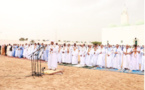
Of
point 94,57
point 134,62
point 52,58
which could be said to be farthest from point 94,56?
point 52,58

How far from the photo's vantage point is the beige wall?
28091 millimetres

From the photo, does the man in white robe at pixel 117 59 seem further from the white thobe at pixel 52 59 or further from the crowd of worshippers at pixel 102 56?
the white thobe at pixel 52 59

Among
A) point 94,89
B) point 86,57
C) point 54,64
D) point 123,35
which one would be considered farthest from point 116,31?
point 94,89

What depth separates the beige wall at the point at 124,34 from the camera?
28.1m

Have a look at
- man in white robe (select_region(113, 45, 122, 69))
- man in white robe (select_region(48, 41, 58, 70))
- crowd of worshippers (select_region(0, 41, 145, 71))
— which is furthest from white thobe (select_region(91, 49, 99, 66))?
man in white robe (select_region(48, 41, 58, 70))

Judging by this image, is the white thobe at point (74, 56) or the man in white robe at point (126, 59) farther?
the white thobe at point (74, 56)

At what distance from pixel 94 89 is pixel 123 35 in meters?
28.2

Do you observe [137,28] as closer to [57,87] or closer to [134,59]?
[134,59]

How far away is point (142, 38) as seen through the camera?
2778 centimetres

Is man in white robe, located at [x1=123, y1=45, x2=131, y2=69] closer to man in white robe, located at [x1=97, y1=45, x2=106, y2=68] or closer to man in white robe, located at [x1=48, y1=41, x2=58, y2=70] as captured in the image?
man in white robe, located at [x1=97, y1=45, x2=106, y2=68]

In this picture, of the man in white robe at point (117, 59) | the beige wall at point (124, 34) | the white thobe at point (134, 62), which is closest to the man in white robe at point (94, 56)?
the man in white robe at point (117, 59)

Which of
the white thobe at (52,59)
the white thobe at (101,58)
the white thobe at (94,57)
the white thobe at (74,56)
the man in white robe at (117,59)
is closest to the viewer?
the white thobe at (52,59)

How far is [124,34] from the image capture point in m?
30.2

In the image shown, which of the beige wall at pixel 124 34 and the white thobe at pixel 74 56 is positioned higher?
→ the beige wall at pixel 124 34
